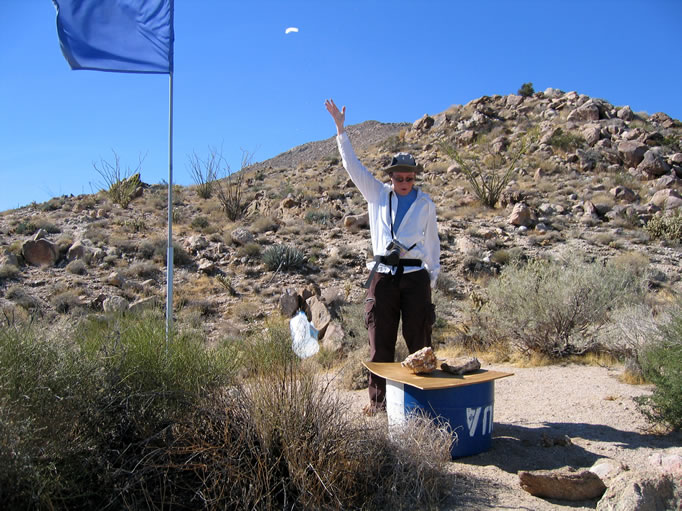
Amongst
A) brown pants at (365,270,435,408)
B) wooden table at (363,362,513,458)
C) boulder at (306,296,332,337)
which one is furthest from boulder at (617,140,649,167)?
wooden table at (363,362,513,458)

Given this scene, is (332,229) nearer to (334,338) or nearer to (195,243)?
(195,243)

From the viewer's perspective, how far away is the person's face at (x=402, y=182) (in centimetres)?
448

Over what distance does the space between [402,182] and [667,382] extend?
2.54 metres

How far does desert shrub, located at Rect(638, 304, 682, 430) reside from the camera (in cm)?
410

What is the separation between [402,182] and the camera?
176 inches

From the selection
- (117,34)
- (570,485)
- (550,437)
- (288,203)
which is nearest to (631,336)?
(550,437)

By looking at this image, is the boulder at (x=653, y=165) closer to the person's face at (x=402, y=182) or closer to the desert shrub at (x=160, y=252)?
the desert shrub at (x=160, y=252)

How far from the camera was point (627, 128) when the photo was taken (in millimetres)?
26781

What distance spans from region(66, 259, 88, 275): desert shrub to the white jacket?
12824 mm

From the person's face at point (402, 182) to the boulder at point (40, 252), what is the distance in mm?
14110

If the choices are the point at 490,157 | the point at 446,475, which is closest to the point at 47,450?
the point at 446,475

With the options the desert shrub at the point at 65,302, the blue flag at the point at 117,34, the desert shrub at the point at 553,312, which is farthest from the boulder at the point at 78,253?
the desert shrub at the point at 553,312

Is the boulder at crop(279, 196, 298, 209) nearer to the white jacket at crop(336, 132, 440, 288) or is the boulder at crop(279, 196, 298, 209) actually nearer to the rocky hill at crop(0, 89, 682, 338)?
the rocky hill at crop(0, 89, 682, 338)

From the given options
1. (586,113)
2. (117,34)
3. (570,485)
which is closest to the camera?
(570,485)
